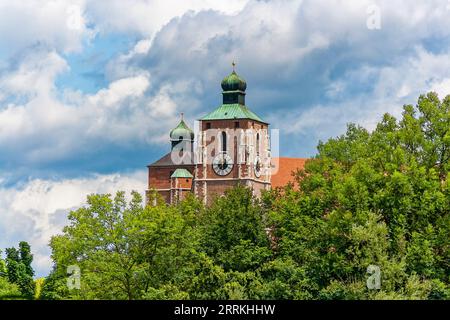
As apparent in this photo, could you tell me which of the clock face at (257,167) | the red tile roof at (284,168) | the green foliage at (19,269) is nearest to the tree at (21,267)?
the green foliage at (19,269)

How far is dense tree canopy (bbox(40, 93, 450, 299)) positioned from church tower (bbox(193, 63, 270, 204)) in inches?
2417

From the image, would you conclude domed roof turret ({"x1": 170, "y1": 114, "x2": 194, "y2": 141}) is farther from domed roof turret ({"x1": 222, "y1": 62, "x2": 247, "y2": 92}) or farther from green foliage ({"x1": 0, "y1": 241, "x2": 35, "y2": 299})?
green foliage ({"x1": 0, "y1": 241, "x2": 35, "y2": 299})

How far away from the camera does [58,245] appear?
58969 mm

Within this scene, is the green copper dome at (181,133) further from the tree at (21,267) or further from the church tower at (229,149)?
the tree at (21,267)

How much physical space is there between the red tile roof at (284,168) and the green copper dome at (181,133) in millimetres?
11812

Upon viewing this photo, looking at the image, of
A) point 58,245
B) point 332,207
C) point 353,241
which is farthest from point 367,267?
point 58,245

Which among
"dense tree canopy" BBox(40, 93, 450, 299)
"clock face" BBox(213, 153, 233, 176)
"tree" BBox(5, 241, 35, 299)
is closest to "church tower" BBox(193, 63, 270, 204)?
"clock face" BBox(213, 153, 233, 176)

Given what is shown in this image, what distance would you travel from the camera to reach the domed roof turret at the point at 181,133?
136m

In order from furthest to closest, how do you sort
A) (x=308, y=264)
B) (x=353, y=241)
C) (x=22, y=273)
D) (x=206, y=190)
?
(x=206, y=190), (x=22, y=273), (x=308, y=264), (x=353, y=241)

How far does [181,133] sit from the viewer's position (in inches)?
5379

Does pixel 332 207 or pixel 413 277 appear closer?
pixel 413 277

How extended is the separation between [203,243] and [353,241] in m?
12.2

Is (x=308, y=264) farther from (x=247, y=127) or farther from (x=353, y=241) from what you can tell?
(x=247, y=127)
